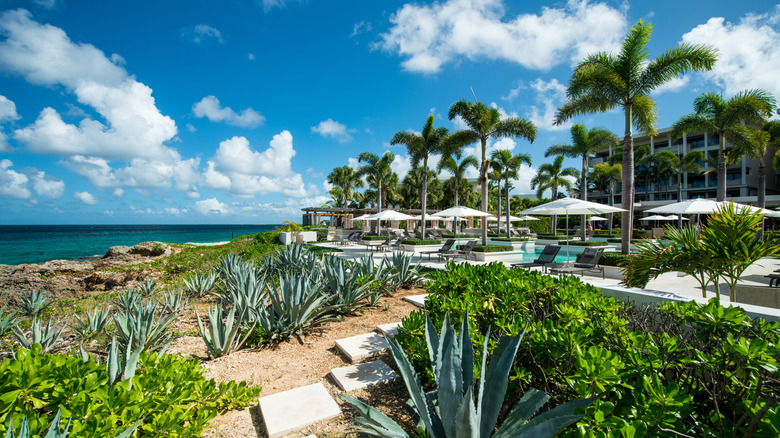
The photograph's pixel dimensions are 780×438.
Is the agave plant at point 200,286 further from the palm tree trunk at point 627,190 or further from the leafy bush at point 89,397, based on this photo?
the palm tree trunk at point 627,190

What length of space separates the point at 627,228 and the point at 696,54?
5750 mm

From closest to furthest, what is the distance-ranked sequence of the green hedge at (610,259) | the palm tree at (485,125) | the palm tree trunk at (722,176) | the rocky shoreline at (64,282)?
the rocky shoreline at (64,282)
the green hedge at (610,259)
the palm tree trunk at (722,176)
the palm tree at (485,125)

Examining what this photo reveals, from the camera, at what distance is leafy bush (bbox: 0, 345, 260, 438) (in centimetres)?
159

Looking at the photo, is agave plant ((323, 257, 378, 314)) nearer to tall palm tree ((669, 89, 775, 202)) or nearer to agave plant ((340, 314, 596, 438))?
agave plant ((340, 314, 596, 438))

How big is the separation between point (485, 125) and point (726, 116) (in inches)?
444

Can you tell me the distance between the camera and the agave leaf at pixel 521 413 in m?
1.57

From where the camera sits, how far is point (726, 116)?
15109mm

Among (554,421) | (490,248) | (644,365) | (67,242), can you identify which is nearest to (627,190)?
(490,248)

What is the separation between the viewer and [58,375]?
73.2 inches

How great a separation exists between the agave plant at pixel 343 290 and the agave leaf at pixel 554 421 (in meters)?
3.84

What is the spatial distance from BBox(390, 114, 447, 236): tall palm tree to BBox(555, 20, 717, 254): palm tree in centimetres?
883

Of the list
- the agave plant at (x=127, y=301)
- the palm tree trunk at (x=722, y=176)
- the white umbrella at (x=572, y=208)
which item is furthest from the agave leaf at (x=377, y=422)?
the palm tree trunk at (x=722, y=176)

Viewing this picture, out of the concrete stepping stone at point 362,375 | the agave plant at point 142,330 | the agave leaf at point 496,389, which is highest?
the agave leaf at point 496,389

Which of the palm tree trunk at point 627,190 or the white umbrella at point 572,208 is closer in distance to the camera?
the palm tree trunk at point 627,190
